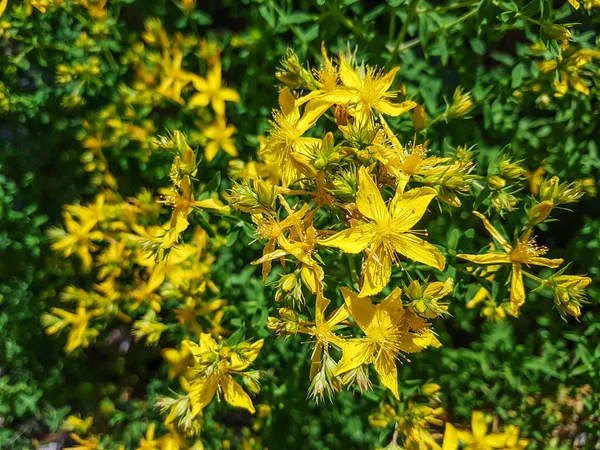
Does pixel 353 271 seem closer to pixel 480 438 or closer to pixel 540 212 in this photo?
pixel 540 212

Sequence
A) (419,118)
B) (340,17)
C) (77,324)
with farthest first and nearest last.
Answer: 1. (77,324)
2. (340,17)
3. (419,118)

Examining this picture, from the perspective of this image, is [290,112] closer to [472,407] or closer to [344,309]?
[344,309]

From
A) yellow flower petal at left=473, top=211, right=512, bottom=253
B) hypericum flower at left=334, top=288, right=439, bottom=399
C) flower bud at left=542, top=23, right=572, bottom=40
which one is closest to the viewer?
hypericum flower at left=334, top=288, right=439, bottom=399

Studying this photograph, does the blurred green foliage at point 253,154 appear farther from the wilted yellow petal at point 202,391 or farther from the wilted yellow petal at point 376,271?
the wilted yellow petal at point 376,271

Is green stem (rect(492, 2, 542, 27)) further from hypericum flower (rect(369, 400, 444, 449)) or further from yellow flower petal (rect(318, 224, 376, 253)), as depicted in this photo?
hypericum flower (rect(369, 400, 444, 449))

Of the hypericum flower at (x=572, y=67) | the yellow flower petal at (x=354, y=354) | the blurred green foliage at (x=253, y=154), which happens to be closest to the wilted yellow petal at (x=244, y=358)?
the blurred green foliage at (x=253, y=154)

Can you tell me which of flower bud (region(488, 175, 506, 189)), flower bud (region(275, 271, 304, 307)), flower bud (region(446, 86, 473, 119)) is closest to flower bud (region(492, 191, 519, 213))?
flower bud (region(488, 175, 506, 189))

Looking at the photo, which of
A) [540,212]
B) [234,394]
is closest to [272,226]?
[234,394]
